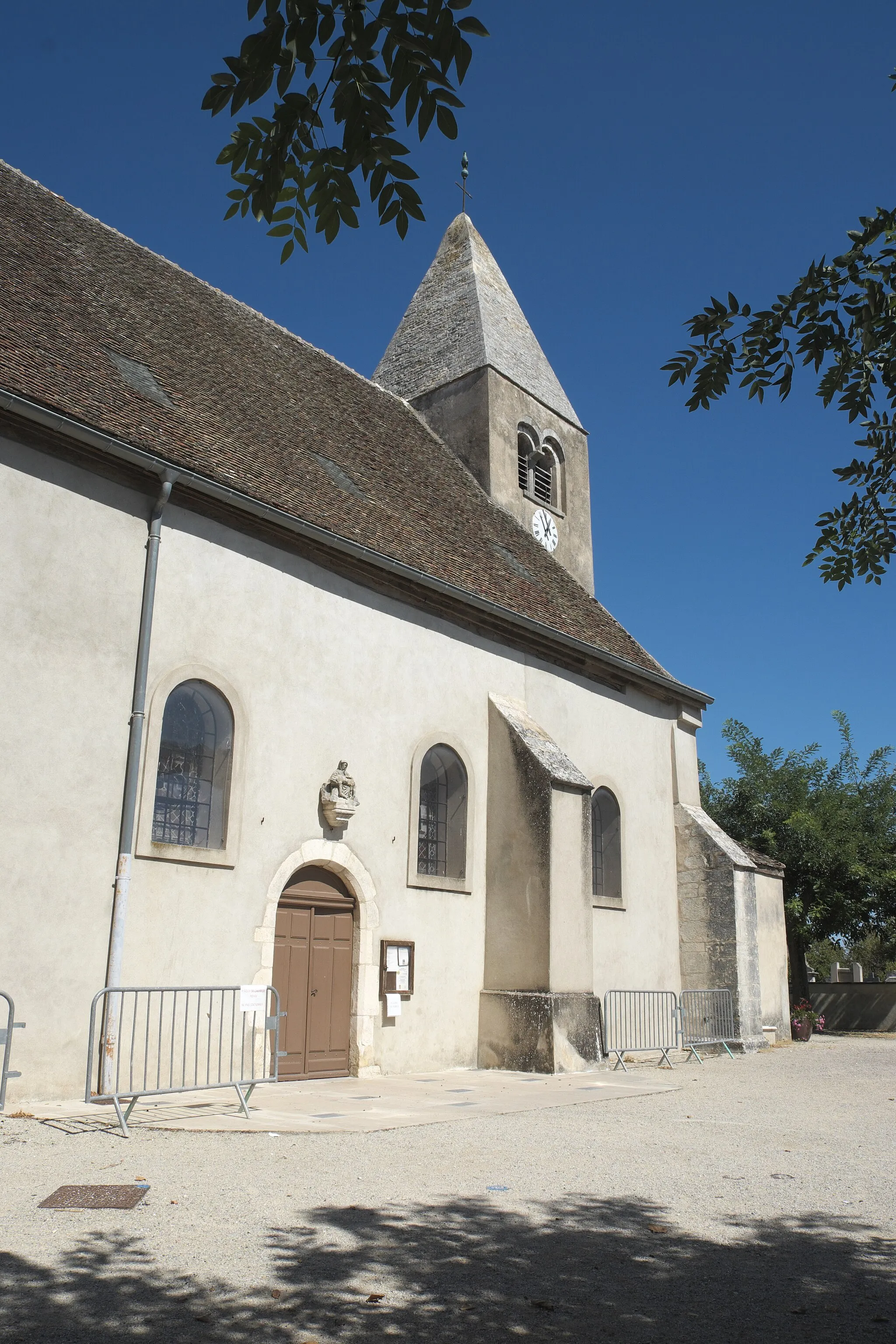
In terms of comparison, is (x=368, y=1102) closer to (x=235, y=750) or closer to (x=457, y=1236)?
(x=235, y=750)

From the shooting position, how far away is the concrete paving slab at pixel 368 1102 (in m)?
8.59

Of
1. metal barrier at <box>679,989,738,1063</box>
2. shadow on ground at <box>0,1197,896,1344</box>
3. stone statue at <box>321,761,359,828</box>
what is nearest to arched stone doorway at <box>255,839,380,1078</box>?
stone statue at <box>321,761,359,828</box>

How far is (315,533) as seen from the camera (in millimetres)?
12492

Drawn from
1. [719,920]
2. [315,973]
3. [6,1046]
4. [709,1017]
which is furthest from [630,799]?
[6,1046]

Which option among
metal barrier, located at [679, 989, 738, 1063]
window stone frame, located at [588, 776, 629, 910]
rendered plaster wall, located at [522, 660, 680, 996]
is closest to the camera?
rendered plaster wall, located at [522, 660, 680, 996]

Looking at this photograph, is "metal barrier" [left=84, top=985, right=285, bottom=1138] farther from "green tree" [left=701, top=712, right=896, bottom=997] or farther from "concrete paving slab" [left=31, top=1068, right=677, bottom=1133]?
"green tree" [left=701, top=712, right=896, bottom=997]

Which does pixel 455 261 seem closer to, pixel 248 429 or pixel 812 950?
pixel 248 429

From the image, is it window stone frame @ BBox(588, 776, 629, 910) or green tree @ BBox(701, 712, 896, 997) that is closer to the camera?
window stone frame @ BBox(588, 776, 629, 910)

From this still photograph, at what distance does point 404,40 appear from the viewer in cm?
301

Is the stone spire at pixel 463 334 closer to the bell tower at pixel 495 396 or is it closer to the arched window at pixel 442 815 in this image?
the bell tower at pixel 495 396

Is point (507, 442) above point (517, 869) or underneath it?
above

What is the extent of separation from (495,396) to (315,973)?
12467 mm

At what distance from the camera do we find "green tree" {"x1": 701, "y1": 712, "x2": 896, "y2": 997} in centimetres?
2453

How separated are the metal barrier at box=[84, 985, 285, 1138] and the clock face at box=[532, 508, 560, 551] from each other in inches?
475
